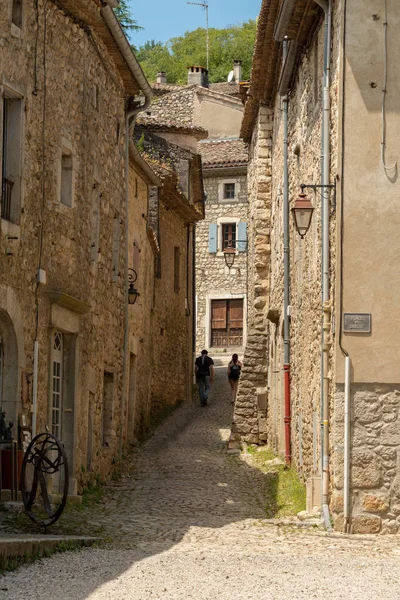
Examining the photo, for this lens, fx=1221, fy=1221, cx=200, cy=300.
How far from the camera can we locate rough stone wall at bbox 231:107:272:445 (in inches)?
882

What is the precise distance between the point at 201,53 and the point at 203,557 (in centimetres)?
6187

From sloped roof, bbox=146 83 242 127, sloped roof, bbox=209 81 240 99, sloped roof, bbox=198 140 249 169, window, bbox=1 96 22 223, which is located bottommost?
window, bbox=1 96 22 223

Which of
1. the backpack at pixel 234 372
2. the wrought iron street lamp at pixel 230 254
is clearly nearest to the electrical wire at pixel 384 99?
the backpack at pixel 234 372

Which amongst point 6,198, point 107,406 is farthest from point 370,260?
point 107,406

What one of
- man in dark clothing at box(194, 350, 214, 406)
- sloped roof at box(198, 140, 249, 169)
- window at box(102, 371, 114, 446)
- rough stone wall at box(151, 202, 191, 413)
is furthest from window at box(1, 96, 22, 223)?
sloped roof at box(198, 140, 249, 169)

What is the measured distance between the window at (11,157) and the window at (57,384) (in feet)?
7.35

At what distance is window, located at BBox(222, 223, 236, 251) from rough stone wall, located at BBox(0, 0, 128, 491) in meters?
26.8

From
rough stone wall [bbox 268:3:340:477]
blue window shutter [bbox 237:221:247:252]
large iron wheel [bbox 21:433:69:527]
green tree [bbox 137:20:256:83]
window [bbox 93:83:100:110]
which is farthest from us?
green tree [bbox 137:20:256:83]

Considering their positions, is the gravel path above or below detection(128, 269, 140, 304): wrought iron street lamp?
below

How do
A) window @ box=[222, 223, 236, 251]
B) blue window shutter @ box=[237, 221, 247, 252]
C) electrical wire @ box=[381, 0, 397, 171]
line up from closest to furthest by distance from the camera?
electrical wire @ box=[381, 0, 397, 171]
blue window shutter @ box=[237, 221, 247, 252]
window @ box=[222, 223, 236, 251]

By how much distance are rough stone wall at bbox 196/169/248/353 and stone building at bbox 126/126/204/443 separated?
981 cm

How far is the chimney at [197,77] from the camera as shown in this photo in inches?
2061

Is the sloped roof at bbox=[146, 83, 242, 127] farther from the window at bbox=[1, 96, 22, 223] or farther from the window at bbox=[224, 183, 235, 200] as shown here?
the window at bbox=[1, 96, 22, 223]

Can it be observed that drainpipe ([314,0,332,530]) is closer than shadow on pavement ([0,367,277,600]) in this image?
No
